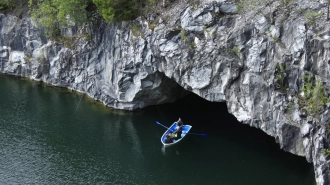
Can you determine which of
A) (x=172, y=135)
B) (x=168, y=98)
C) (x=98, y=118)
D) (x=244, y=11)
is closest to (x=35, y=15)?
(x=98, y=118)

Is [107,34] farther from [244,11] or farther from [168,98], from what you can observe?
[244,11]

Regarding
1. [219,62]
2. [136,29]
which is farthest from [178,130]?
[136,29]

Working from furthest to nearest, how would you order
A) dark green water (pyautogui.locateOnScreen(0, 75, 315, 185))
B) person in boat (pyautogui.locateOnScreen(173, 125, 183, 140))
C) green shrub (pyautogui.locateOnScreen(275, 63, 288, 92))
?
person in boat (pyautogui.locateOnScreen(173, 125, 183, 140)) → dark green water (pyautogui.locateOnScreen(0, 75, 315, 185)) → green shrub (pyautogui.locateOnScreen(275, 63, 288, 92))

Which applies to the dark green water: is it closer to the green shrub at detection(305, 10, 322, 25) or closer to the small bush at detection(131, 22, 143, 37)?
the small bush at detection(131, 22, 143, 37)

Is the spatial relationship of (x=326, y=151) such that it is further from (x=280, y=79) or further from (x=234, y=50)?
(x=234, y=50)

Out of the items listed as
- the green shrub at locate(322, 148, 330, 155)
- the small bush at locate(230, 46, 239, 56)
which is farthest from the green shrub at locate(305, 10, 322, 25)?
the green shrub at locate(322, 148, 330, 155)

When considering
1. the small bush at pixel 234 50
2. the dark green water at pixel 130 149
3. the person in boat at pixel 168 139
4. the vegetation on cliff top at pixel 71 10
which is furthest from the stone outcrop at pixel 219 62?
the person in boat at pixel 168 139
